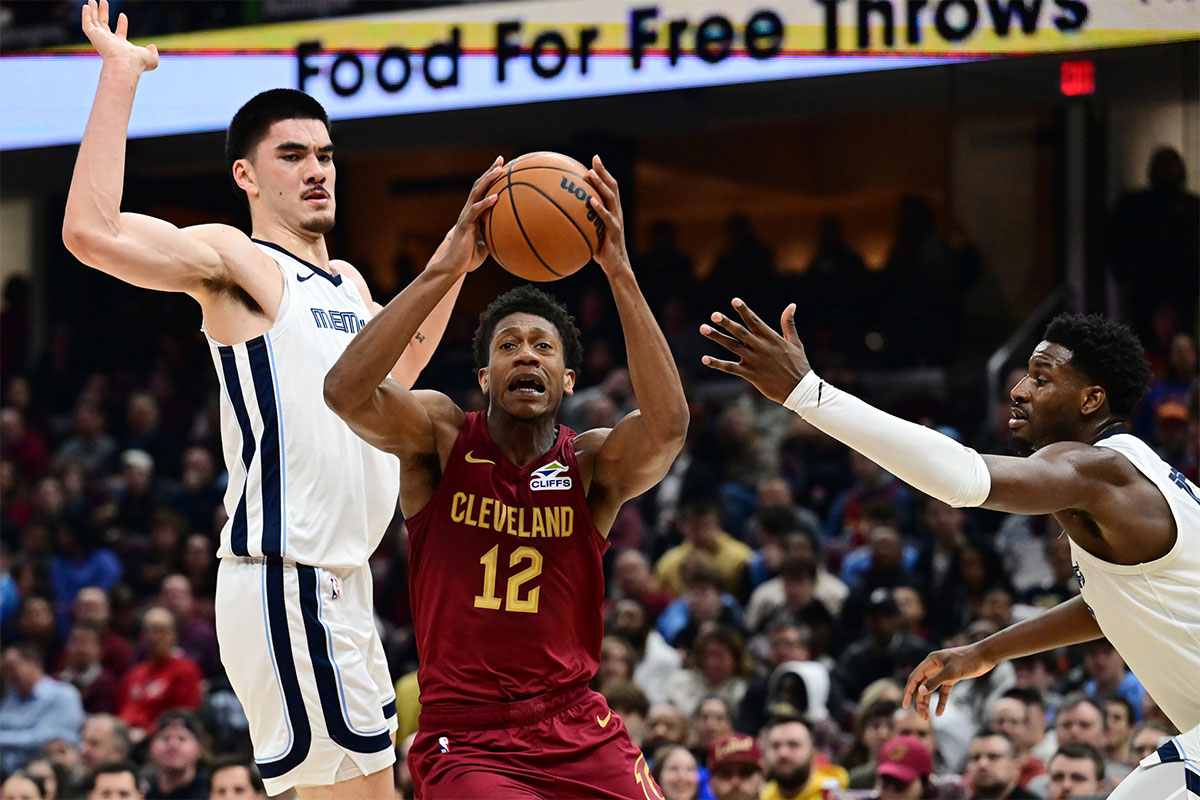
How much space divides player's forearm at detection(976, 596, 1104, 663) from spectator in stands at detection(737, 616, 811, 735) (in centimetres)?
392

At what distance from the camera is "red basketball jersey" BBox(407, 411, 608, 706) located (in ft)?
13.1

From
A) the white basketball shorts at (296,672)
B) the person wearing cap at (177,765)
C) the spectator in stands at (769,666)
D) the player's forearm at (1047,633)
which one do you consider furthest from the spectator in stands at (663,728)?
the white basketball shorts at (296,672)

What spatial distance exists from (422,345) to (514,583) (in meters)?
1.10

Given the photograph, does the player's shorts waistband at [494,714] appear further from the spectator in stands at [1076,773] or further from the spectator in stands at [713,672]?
the spectator in stands at [713,672]

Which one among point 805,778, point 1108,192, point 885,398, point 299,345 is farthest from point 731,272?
point 299,345

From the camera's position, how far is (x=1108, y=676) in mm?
7785

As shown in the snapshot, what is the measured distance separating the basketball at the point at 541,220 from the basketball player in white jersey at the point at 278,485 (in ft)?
2.15

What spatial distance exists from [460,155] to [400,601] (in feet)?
27.9

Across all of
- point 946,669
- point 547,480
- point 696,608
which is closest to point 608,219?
point 547,480

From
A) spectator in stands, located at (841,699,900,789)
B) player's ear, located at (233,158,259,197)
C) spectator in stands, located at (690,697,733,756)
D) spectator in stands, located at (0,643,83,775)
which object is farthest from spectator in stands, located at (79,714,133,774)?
player's ear, located at (233,158,259,197)

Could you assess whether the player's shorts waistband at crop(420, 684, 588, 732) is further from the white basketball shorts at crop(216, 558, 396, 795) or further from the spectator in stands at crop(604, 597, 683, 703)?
the spectator in stands at crop(604, 597, 683, 703)

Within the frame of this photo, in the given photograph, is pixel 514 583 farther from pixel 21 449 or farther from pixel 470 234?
pixel 21 449

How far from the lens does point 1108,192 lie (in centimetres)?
1158

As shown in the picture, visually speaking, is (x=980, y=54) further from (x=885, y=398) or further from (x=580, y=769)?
(x=580, y=769)
